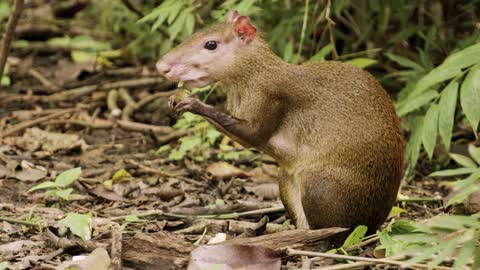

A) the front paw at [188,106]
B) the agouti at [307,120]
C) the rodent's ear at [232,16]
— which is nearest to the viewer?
the agouti at [307,120]

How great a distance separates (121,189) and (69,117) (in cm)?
170

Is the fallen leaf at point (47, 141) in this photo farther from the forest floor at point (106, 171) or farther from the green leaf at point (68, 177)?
the green leaf at point (68, 177)

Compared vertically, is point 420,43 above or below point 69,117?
above

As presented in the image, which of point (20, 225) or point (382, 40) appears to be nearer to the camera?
point (20, 225)

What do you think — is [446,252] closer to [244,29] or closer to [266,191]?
[244,29]

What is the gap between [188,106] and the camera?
4.61 meters

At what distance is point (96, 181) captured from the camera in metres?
5.73

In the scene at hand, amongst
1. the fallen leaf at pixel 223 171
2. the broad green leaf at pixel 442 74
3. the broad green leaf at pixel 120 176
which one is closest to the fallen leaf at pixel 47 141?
the broad green leaf at pixel 120 176

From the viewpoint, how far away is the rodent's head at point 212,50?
484 cm

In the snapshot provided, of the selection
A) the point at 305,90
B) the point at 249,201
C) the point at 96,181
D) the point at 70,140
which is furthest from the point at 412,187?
the point at 70,140

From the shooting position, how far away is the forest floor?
15.5ft

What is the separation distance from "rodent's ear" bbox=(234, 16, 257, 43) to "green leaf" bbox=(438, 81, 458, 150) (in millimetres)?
1046

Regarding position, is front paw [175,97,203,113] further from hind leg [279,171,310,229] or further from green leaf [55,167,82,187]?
green leaf [55,167,82,187]

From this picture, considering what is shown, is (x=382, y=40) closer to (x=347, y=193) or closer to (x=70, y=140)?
(x=70, y=140)
